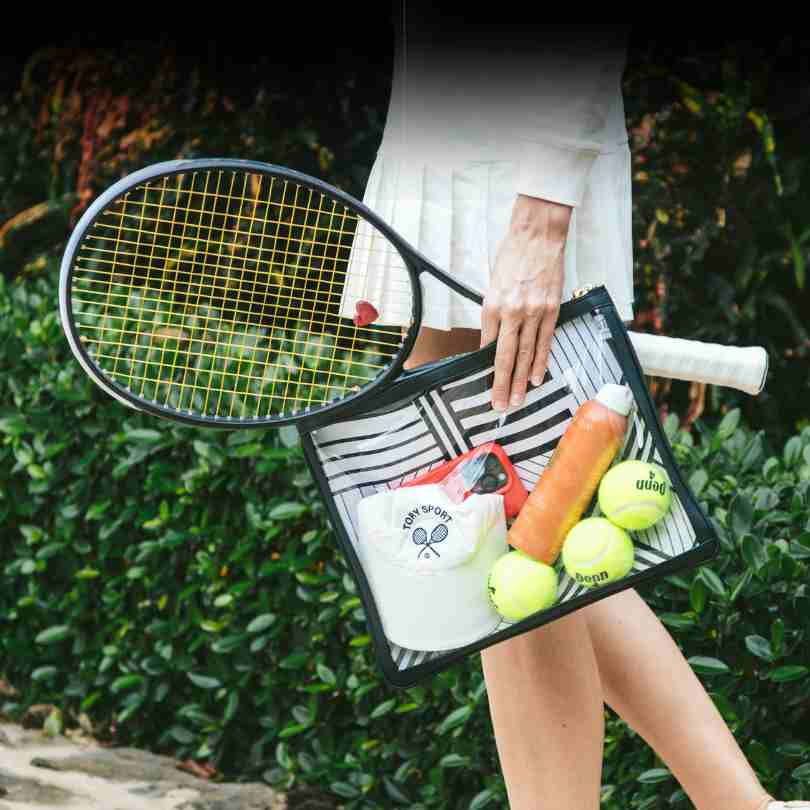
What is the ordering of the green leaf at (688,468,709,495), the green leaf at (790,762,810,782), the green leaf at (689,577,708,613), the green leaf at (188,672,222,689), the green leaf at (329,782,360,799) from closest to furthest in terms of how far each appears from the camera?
the green leaf at (790,762,810,782) → the green leaf at (689,577,708,613) → the green leaf at (688,468,709,495) → the green leaf at (329,782,360,799) → the green leaf at (188,672,222,689)

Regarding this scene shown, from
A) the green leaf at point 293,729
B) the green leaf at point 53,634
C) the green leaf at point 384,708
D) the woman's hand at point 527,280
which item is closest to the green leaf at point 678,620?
the green leaf at point 384,708

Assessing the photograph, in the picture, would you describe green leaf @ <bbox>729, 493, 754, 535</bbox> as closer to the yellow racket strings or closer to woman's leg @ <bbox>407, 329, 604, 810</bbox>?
woman's leg @ <bbox>407, 329, 604, 810</bbox>

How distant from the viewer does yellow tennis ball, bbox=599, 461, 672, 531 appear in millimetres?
1478

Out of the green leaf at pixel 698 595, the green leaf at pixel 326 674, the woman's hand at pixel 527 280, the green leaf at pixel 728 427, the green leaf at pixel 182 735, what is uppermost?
the woman's hand at pixel 527 280

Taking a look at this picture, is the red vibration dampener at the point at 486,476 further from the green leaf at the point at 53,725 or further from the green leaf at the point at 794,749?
the green leaf at the point at 53,725

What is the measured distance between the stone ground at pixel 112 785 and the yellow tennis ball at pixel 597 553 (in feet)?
3.81

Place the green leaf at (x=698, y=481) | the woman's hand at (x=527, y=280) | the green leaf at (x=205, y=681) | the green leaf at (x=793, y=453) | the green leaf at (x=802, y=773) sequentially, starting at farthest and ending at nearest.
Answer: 1. the green leaf at (x=205, y=681)
2. the green leaf at (x=793, y=453)
3. the green leaf at (x=698, y=481)
4. the green leaf at (x=802, y=773)
5. the woman's hand at (x=527, y=280)

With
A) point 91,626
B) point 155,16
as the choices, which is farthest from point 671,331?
point 155,16

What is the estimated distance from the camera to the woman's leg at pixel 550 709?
64.7 inches

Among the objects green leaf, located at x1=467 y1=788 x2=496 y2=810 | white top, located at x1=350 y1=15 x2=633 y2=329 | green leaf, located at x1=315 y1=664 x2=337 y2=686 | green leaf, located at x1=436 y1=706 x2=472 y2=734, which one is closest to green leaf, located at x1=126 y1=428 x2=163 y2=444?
green leaf, located at x1=315 y1=664 x2=337 y2=686

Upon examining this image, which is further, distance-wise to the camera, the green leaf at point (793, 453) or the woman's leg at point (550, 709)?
the green leaf at point (793, 453)

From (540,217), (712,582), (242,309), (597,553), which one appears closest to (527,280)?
(540,217)

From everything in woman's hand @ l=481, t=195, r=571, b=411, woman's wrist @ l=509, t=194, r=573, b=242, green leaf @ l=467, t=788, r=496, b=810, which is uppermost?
woman's wrist @ l=509, t=194, r=573, b=242

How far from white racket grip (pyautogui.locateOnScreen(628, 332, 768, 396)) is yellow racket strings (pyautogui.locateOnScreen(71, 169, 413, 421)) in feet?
0.98
